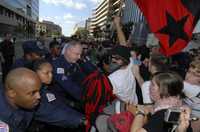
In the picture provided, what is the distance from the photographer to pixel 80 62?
6.48 meters

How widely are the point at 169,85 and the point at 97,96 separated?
1.52 metres

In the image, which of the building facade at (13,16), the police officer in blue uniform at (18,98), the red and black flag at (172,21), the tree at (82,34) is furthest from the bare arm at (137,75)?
the building facade at (13,16)

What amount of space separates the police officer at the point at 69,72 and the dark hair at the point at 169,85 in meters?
1.92

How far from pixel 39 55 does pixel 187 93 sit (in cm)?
288

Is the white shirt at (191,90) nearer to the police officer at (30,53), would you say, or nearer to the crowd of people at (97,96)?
the crowd of people at (97,96)

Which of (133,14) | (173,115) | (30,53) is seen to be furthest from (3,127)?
(133,14)

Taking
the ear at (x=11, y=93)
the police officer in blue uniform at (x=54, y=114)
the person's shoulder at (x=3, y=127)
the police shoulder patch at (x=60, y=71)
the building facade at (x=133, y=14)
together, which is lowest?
the police officer in blue uniform at (x=54, y=114)

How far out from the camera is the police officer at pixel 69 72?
17.0 feet

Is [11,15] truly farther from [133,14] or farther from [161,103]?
[161,103]

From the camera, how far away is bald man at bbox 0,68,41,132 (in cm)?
295

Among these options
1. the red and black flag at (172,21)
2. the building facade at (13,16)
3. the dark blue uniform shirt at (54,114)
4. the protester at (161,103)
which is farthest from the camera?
the building facade at (13,16)

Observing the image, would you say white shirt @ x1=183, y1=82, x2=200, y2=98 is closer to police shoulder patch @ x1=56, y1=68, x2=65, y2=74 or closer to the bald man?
police shoulder patch @ x1=56, y1=68, x2=65, y2=74

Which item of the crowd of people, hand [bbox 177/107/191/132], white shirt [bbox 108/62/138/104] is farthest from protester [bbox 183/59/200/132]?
hand [bbox 177/107/191/132]

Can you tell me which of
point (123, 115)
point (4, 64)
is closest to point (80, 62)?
point (123, 115)
